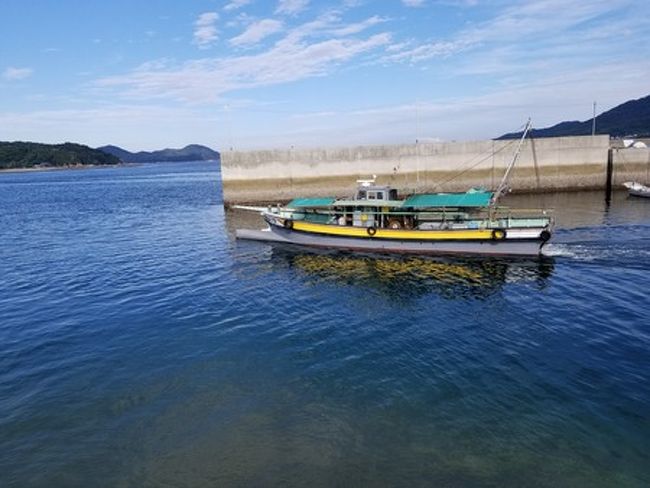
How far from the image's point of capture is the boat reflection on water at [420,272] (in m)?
24.7

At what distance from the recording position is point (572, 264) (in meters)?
27.8

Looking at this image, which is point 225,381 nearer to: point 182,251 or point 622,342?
Answer: point 622,342

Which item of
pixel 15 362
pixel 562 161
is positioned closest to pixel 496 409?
pixel 15 362

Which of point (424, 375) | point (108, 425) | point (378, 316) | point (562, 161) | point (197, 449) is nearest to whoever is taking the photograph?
point (197, 449)

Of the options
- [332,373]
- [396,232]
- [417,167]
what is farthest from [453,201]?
[417,167]

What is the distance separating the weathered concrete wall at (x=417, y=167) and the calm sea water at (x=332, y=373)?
28549 millimetres

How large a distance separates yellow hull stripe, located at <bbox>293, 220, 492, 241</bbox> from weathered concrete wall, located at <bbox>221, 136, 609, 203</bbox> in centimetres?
2397

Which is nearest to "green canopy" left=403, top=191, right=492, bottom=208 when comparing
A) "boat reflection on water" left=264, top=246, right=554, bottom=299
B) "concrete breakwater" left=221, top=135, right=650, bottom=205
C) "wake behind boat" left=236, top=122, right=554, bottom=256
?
"wake behind boat" left=236, top=122, right=554, bottom=256

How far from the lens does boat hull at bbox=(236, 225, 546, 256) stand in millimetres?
30312

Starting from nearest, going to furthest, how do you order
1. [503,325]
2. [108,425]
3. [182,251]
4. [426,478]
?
[426,478] → [108,425] → [503,325] → [182,251]

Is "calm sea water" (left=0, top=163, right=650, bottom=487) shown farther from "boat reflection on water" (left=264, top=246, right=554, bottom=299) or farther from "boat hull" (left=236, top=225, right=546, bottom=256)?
"boat hull" (left=236, top=225, right=546, bottom=256)

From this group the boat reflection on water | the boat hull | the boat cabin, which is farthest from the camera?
the boat cabin

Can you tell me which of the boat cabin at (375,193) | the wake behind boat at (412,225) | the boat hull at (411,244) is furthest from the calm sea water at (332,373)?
the boat cabin at (375,193)

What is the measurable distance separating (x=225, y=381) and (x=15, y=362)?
849 centimetres
